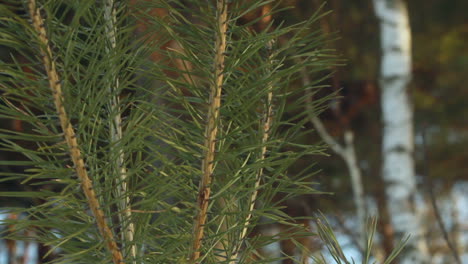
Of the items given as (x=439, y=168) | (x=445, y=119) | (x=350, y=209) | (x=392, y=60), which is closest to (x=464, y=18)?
(x=445, y=119)

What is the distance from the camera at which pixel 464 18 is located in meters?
7.57

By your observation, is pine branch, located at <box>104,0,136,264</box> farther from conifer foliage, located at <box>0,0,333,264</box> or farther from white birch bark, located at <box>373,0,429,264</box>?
white birch bark, located at <box>373,0,429,264</box>

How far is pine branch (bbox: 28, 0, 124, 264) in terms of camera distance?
53cm

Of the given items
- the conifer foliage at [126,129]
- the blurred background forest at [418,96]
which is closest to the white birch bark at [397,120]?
the blurred background forest at [418,96]

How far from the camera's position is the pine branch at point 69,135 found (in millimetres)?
526

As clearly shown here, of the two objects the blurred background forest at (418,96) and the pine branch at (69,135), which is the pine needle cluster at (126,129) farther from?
the blurred background forest at (418,96)

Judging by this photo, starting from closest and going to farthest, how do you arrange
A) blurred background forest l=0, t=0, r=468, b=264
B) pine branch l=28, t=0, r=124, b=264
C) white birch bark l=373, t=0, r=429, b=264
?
pine branch l=28, t=0, r=124, b=264 → white birch bark l=373, t=0, r=429, b=264 → blurred background forest l=0, t=0, r=468, b=264

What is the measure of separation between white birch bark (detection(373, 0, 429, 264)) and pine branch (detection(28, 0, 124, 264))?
3.98 meters

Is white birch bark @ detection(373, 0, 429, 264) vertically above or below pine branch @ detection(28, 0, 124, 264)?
below

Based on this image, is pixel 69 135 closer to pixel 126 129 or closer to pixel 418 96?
pixel 126 129

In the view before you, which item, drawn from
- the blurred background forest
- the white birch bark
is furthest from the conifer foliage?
the blurred background forest

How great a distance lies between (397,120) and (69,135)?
164 inches

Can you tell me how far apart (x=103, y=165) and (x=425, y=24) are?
7.57 metres

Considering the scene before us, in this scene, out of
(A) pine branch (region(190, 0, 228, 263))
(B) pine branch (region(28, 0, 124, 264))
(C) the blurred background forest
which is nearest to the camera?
(B) pine branch (region(28, 0, 124, 264))
